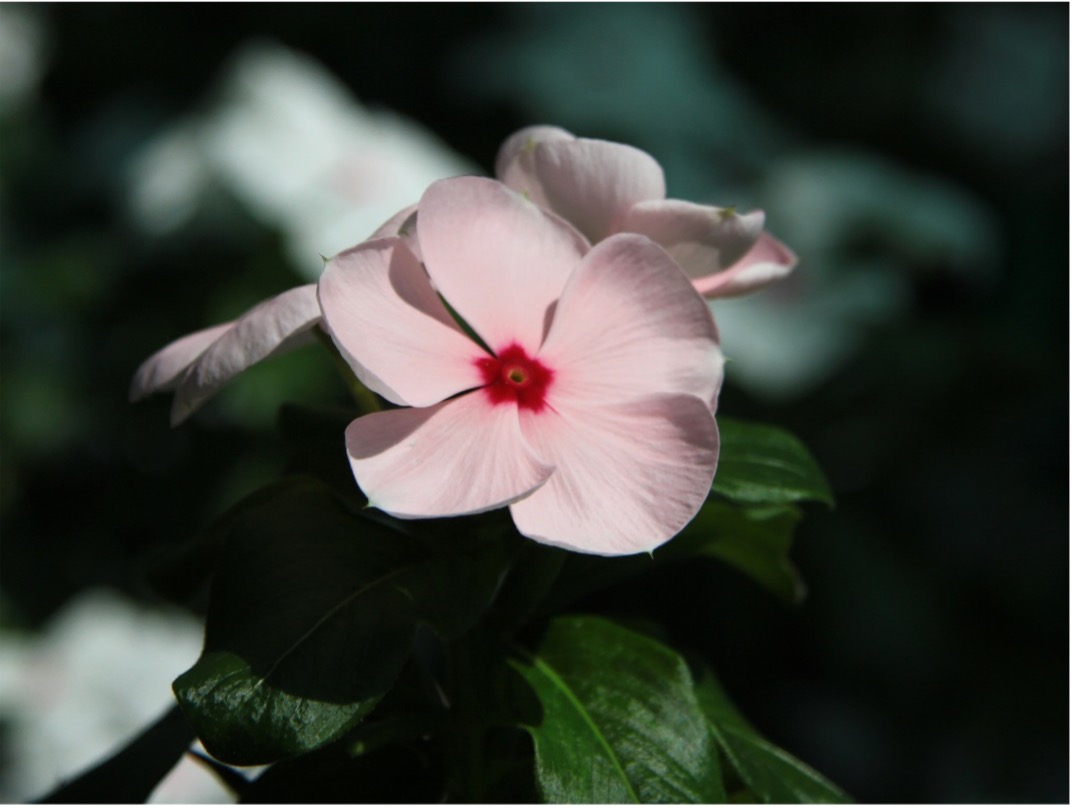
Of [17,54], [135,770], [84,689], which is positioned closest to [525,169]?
[135,770]

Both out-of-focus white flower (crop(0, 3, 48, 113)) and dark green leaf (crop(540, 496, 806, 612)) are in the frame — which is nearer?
dark green leaf (crop(540, 496, 806, 612))

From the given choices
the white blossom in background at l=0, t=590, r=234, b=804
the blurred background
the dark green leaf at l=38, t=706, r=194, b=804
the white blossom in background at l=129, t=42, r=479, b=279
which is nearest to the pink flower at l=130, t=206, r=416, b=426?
the dark green leaf at l=38, t=706, r=194, b=804

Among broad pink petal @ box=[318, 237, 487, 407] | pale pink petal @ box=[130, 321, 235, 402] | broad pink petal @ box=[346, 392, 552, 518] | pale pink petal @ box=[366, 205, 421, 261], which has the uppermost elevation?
pale pink petal @ box=[366, 205, 421, 261]

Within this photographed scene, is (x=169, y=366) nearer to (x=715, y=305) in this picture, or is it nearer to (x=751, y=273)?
(x=751, y=273)

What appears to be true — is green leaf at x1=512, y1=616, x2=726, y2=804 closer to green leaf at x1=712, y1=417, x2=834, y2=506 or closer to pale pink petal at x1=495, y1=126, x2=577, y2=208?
green leaf at x1=712, y1=417, x2=834, y2=506

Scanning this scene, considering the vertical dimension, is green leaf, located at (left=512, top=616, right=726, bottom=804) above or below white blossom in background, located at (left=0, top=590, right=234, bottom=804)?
above

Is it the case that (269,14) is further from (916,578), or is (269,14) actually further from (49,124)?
(916,578)

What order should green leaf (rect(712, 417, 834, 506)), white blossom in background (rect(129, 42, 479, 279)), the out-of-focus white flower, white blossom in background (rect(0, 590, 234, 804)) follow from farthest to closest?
the out-of-focus white flower
white blossom in background (rect(129, 42, 479, 279))
white blossom in background (rect(0, 590, 234, 804))
green leaf (rect(712, 417, 834, 506))
